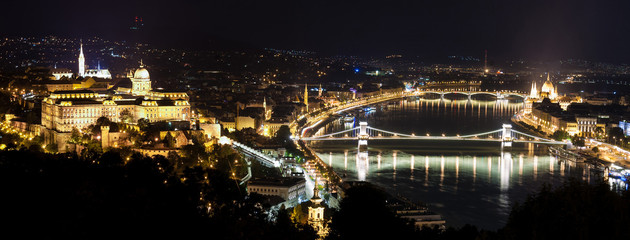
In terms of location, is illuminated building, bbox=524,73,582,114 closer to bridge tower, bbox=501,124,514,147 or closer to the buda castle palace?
bridge tower, bbox=501,124,514,147

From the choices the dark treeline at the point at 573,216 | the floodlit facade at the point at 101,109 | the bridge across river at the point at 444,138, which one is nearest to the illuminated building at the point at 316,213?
the dark treeline at the point at 573,216

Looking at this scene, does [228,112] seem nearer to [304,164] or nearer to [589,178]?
[304,164]

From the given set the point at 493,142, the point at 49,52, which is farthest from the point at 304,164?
the point at 49,52

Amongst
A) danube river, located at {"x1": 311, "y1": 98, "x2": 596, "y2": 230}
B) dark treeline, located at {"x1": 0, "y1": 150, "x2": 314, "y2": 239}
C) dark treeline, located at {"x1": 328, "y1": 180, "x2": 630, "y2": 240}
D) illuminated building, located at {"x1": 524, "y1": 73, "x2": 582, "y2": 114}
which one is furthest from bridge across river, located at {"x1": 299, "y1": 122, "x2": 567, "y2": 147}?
dark treeline, located at {"x1": 328, "y1": 180, "x2": 630, "y2": 240}

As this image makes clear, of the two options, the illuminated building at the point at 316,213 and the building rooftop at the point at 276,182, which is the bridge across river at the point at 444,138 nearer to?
the building rooftop at the point at 276,182

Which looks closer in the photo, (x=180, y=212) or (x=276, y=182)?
(x=180, y=212)

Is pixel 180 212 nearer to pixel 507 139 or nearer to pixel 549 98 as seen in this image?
pixel 507 139

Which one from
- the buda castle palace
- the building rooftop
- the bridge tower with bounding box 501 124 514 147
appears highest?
the buda castle palace

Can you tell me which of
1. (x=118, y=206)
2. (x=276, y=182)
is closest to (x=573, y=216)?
(x=118, y=206)
